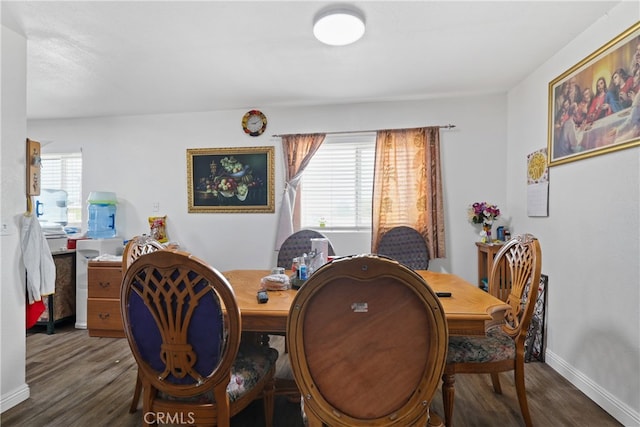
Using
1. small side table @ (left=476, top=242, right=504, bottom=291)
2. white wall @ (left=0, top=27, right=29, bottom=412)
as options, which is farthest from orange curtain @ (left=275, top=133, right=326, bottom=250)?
white wall @ (left=0, top=27, right=29, bottom=412)

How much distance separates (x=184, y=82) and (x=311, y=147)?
4.59 ft

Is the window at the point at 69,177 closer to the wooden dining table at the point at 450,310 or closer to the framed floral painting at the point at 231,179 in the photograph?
the framed floral painting at the point at 231,179

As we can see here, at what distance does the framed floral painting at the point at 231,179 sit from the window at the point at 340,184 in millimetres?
445

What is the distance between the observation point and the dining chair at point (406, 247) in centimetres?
321

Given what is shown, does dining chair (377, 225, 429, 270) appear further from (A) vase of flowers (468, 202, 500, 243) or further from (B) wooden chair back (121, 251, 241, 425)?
(B) wooden chair back (121, 251, 241, 425)

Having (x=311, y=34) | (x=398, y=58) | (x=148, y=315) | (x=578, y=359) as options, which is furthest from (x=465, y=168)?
(x=148, y=315)

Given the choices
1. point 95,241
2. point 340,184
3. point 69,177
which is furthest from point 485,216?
point 69,177

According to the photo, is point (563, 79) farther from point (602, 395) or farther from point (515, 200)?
point (602, 395)

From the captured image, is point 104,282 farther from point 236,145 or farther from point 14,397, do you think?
point 236,145

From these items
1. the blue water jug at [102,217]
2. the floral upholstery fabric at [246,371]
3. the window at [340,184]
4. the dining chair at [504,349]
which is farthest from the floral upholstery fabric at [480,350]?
the blue water jug at [102,217]

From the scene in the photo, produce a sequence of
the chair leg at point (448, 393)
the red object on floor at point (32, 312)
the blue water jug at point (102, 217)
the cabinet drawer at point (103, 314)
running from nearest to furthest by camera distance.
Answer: the chair leg at point (448, 393) < the red object on floor at point (32, 312) < the cabinet drawer at point (103, 314) < the blue water jug at point (102, 217)

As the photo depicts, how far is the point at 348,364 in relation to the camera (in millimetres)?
1008

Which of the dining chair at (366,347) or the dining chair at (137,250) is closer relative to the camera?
the dining chair at (366,347)

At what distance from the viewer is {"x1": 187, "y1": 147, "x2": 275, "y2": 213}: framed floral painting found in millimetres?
3717
